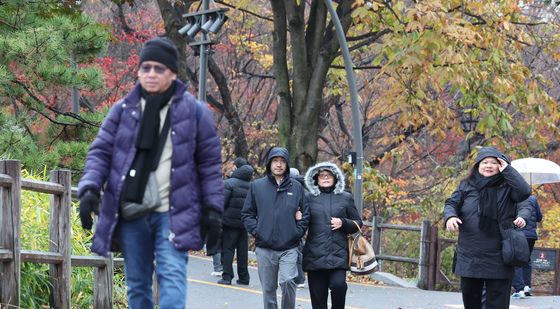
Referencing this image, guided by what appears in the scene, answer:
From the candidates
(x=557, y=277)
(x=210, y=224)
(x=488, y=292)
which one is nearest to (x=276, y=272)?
(x=488, y=292)

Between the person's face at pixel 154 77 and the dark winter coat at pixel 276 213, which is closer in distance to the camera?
the person's face at pixel 154 77

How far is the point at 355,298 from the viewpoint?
16875 millimetres

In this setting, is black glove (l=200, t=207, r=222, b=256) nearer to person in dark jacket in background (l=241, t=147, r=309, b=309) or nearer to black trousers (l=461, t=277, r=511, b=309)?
black trousers (l=461, t=277, r=511, b=309)

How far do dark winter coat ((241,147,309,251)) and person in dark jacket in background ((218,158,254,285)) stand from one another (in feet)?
19.0

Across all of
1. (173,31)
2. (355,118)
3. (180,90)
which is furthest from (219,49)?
(180,90)

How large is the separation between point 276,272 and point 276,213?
0.59 meters

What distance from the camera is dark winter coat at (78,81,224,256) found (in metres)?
5.87

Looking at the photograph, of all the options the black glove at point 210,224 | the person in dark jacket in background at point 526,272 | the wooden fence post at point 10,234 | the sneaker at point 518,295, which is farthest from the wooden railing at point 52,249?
the sneaker at point 518,295

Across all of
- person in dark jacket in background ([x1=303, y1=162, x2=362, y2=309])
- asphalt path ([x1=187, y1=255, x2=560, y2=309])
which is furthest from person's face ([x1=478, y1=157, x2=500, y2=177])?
asphalt path ([x1=187, y1=255, x2=560, y2=309])

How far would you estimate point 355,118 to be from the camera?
21891mm

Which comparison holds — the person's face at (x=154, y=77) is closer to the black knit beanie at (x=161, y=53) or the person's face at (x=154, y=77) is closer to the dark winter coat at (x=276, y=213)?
the black knit beanie at (x=161, y=53)

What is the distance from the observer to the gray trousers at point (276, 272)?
1068cm

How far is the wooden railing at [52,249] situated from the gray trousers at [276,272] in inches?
57.5

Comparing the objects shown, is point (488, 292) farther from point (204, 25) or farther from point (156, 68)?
point (204, 25)
